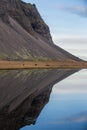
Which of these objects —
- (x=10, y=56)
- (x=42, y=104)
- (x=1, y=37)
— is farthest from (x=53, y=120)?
(x=1, y=37)

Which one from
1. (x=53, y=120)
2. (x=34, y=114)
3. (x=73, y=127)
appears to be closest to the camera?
(x=73, y=127)

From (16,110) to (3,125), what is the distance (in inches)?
303

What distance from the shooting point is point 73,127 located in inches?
645

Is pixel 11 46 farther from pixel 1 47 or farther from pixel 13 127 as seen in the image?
pixel 13 127

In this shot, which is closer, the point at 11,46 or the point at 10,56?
the point at 10,56

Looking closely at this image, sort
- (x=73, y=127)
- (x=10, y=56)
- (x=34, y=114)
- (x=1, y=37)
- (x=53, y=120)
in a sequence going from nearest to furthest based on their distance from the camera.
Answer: (x=73, y=127)
(x=53, y=120)
(x=34, y=114)
(x=10, y=56)
(x=1, y=37)

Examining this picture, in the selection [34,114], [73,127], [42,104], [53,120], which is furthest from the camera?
[42,104]

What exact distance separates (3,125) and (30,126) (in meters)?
1.57

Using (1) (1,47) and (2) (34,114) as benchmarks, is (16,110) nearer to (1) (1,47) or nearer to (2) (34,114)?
(2) (34,114)

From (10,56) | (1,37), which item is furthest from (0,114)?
(1,37)

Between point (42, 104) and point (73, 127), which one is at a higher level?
point (42, 104)

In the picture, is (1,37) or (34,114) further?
(1,37)

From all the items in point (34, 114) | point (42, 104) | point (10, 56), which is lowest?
point (34, 114)

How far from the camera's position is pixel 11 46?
192125mm
